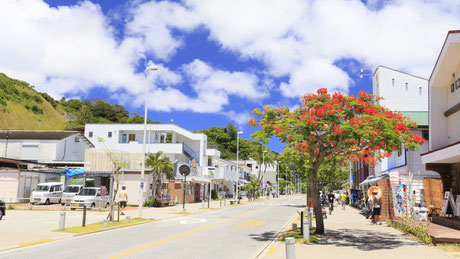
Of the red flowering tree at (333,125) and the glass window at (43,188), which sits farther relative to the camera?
the glass window at (43,188)

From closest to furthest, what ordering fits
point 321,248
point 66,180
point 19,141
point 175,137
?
point 321,248 → point 66,180 → point 19,141 → point 175,137

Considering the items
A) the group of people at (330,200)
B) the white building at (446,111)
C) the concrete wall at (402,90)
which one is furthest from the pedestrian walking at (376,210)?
the concrete wall at (402,90)

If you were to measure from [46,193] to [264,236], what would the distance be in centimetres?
2501

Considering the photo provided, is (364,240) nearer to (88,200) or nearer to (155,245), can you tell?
(155,245)

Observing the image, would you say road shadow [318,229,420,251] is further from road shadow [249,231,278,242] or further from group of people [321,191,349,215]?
group of people [321,191,349,215]

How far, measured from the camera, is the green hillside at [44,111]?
8066cm

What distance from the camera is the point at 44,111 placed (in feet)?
306

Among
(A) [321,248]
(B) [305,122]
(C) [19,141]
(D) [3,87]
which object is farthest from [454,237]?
(D) [3,87]

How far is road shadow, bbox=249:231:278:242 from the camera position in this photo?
15344 millimetres

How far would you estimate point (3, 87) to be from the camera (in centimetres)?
8638

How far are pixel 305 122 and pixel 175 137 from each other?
40.9m

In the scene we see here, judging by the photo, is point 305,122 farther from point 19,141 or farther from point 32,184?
point 19,141

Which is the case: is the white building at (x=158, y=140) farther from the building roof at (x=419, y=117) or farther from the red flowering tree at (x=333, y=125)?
the red flowering tree at (x=333, y=125)

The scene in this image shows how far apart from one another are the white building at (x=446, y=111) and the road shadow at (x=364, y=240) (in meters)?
4.05
